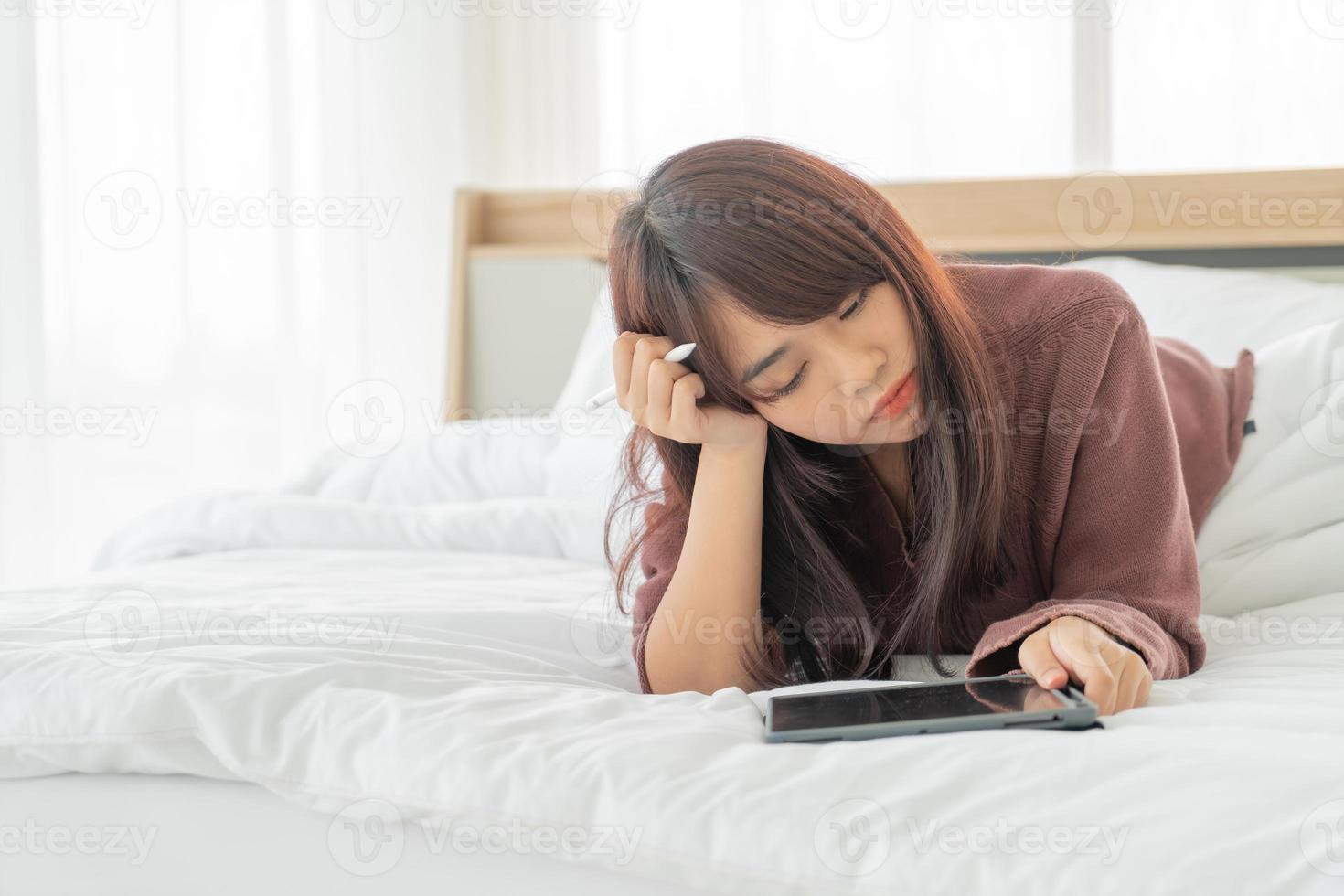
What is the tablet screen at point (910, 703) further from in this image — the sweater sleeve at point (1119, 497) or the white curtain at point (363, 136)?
the white curtain at point (363, 136)

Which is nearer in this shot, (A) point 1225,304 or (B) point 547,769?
(B) point 547,769

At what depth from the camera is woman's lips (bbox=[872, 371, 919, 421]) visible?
0.96 metres

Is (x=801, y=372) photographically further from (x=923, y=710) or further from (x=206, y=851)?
(x=206, y=851)

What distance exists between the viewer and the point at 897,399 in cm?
97

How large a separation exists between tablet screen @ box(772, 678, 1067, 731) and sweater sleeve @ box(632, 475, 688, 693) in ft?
1.04

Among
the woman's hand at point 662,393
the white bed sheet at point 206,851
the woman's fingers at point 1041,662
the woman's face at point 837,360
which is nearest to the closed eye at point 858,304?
the woman's face at point 837,360

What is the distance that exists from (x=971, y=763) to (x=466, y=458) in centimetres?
133

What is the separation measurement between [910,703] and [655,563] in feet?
1.45

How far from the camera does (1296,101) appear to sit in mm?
2203

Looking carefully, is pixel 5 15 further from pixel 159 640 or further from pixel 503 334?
pixel 159 640

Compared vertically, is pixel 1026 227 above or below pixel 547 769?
above

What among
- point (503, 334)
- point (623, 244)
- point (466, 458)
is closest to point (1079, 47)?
point (503, 334)

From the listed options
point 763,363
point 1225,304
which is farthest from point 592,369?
point 763,363

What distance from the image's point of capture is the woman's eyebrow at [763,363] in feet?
3.04
